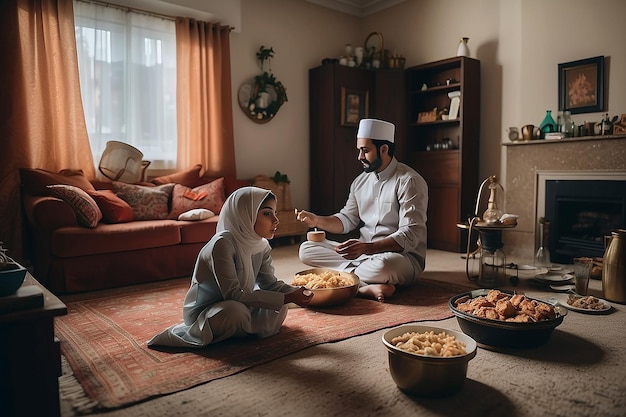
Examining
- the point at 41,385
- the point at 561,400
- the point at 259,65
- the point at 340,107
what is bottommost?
the point at 561,400

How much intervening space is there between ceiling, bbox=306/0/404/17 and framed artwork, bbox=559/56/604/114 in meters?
2.35

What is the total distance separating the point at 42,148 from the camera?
12.5 ft

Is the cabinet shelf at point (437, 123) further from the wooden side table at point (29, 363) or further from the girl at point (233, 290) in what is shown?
the wooden side table at point (29, 363)

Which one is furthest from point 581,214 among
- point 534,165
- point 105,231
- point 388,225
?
point 105,231

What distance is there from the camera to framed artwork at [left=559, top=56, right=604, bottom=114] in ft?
13.0

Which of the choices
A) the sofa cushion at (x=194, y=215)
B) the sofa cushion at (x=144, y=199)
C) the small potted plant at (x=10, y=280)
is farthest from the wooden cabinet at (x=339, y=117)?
the small potted plant at (x=10, y=280)

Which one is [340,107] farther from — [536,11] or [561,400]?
[561,400]

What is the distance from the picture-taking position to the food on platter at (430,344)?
5.09ft

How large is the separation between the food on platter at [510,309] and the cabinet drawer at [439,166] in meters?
2.85

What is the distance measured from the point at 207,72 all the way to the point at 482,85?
2914mm

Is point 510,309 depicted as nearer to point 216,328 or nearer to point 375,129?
point 216,328

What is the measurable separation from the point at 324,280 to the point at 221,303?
838 millimetres

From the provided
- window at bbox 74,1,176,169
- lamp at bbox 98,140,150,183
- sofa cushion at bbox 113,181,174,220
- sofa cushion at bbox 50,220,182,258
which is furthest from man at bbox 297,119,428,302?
window at bbox 74,1,176,169

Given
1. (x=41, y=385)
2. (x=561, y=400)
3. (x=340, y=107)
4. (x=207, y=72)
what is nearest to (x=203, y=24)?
(x=207, y=72)
